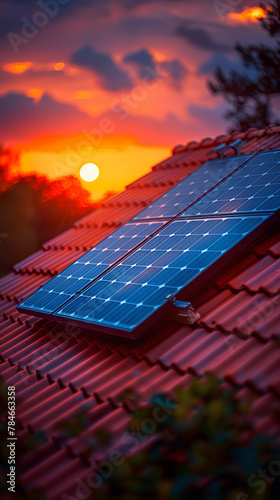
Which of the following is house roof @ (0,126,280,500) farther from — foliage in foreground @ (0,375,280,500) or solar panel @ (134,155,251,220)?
solar panel @ (134,155,251,220)

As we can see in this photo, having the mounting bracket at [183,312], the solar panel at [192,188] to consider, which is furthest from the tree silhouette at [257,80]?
the mounting bracket at [183,312]

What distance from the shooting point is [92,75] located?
1180cm

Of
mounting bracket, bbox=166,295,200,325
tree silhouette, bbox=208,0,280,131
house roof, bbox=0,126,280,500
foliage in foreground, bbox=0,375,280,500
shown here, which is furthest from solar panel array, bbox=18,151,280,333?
tree silhouette, bbox=208,0,280,131

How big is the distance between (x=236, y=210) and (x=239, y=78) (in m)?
25.9

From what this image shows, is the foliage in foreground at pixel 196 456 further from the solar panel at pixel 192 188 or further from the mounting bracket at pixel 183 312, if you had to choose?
the solar panel at pixel 192 188

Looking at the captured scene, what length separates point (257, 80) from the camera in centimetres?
2883

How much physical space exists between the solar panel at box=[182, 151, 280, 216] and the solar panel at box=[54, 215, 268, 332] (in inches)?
9.4

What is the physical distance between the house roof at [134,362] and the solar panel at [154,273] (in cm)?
36

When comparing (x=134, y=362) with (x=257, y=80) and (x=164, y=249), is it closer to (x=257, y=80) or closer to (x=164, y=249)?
(x=164, y=249)

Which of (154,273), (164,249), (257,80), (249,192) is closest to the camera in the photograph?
(154,273)

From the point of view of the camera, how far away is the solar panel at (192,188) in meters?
6.64

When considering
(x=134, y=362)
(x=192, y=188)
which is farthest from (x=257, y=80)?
(x=134, y=362)

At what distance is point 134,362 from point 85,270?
6.28ft

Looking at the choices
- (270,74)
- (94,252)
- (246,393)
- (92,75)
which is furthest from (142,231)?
(270,74)
